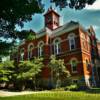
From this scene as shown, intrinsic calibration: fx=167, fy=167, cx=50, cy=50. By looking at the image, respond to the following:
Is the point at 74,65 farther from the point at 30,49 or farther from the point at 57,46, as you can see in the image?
the point at 30,49

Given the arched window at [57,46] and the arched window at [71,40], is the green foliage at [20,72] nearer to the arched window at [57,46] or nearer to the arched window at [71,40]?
the arched window at [57,46]

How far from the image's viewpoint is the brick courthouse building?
89.5 feet

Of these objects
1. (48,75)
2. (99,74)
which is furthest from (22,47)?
(99,74)

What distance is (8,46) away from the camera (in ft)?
40.8

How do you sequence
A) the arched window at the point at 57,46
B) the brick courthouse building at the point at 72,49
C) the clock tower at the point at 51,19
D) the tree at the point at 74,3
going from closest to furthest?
1. the tree at the point at 74,3
2. the brick courthouse building at the point at 72,49
3. the arched window at the point at 57,46
4. the clock tower at the point at 51,19

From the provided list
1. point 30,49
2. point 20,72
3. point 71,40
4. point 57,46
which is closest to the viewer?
point 20,72

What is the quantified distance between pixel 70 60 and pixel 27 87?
9058 mm

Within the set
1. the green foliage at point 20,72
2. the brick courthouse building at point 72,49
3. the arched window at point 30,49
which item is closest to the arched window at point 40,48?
the brick courthouse building at point 72,49

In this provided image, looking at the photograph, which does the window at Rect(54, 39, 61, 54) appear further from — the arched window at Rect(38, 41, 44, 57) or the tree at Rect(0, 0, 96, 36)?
the tree at Rect(0, 0, 96, 36)

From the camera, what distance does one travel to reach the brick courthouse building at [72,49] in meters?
27.3

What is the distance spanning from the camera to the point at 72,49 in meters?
28.7

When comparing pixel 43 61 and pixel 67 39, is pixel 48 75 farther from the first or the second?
pixel 67 39

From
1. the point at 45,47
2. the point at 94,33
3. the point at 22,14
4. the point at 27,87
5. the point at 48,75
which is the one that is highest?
the point at 94,33

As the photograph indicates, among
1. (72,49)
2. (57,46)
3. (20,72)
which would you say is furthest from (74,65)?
(20,72)
